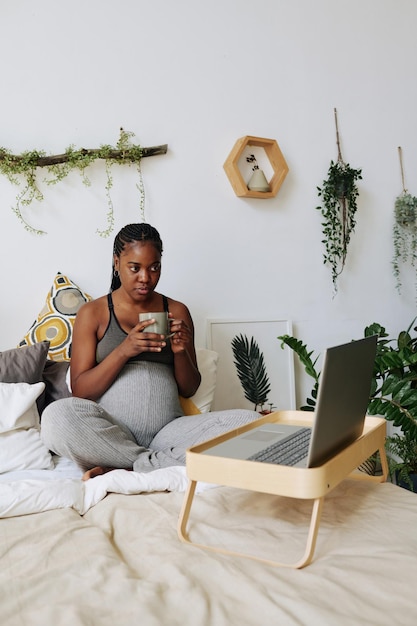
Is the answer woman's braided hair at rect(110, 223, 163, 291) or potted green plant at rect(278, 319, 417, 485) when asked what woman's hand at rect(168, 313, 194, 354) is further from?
potted green plant at rect(278, 319, 417, 485)

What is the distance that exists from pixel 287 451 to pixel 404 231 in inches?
96.6

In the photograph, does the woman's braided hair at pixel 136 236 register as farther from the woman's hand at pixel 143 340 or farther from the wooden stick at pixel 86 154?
the wooden stick at pixel 86 154

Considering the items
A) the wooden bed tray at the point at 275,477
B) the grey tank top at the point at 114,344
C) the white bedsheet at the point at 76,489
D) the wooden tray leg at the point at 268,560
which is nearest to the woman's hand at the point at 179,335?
Result: the grey tank top at the point at 114,344

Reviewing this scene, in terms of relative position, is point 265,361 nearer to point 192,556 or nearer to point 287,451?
point 287,451

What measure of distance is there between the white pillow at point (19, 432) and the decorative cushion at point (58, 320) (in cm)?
44

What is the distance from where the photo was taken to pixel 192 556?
1283 millimetres

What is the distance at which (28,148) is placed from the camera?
2740mm

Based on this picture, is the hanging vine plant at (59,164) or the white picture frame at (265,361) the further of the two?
the white picture frame at (265,361)

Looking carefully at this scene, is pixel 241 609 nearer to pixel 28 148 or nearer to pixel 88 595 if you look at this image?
pixel 88 595

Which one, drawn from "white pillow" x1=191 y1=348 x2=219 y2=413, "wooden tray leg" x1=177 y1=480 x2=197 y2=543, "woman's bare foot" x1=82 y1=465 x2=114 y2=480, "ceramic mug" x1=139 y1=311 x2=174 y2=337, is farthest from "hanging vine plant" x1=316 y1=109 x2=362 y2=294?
"wooden tray leg" x1=177 y1=480 x2=197 y2=543

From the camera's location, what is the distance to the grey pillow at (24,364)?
222 cm

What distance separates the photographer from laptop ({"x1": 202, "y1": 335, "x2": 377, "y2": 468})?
1244 mm

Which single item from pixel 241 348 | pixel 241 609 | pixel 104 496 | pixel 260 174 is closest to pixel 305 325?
pixel 241 348

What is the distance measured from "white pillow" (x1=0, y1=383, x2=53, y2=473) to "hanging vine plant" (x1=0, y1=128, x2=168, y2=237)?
906mm
